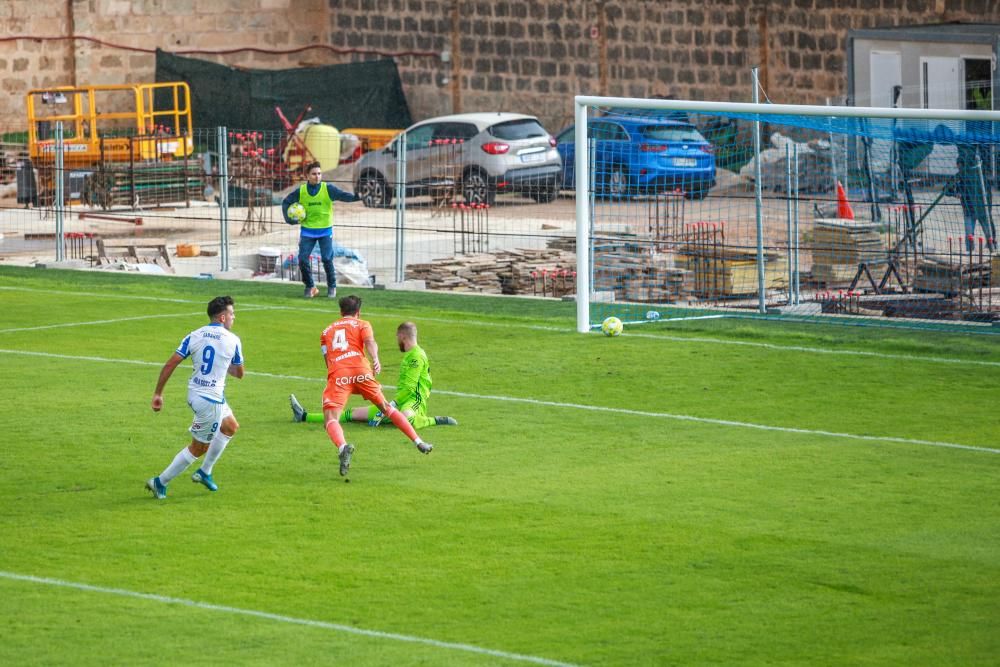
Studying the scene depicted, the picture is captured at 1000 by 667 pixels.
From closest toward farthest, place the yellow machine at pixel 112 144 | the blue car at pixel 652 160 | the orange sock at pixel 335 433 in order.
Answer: the orange sock at pixel 335 433, the blue car at pixel 652 160, the yellow machine at pixel 112 144

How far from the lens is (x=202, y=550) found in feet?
33.7


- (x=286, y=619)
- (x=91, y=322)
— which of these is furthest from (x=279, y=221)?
(x=286, y=619)

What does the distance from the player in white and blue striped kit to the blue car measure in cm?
1269

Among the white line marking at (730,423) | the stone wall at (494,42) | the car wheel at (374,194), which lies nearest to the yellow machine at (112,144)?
the stone wall at (494,42)

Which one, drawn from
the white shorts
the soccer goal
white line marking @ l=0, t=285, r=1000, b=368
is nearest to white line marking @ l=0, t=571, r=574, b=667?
the white shorts

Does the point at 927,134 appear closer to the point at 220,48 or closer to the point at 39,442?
the point at 39,442

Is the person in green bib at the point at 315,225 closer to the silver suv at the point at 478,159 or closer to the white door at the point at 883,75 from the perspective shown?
the silver suv at the point at 478,159

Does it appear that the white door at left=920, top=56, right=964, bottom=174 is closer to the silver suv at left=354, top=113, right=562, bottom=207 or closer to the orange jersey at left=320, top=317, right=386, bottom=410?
the silver suv at left=354, top=113, right=562, bottom=207

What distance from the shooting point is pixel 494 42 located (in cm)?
4353

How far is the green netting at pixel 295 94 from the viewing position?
42.7 m

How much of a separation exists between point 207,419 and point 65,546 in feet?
4.38

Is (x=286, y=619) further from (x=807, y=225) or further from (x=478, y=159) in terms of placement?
(x=478, y=159)

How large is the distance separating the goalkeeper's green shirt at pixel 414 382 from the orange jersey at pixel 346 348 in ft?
4.03

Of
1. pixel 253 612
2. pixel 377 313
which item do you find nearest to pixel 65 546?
pixel 253 612
